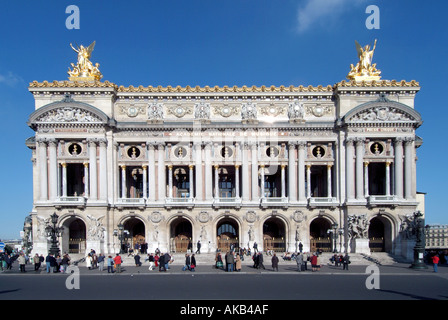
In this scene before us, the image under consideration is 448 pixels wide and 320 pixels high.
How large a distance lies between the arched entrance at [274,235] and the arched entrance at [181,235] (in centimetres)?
917

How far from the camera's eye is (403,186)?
57.8 m

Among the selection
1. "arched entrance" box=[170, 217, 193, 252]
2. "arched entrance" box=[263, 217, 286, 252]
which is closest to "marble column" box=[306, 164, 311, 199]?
"arched entrance" box=[263, 217, 286, 252]

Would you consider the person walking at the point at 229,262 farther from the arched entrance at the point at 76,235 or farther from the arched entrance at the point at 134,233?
the arched entrance at the point at 76,235

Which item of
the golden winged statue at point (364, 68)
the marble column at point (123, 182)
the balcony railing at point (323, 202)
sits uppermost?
the golden winged statue at point (364, 68)

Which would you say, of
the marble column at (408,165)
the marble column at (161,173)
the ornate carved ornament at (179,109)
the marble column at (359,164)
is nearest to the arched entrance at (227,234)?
the marble column at (161,173)

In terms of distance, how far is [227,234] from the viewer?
61.9 metres

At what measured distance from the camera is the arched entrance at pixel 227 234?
60.1 metres

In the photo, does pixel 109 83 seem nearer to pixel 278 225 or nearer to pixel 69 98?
pixel 69 98

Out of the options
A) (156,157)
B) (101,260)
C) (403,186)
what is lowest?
(101,260)

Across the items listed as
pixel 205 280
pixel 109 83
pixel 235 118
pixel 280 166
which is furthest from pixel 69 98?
pixel 205 280

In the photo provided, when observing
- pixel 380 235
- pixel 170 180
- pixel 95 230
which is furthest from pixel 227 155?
pixel 380 235

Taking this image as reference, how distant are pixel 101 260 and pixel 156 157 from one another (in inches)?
722

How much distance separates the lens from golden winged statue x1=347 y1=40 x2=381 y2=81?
196ft
